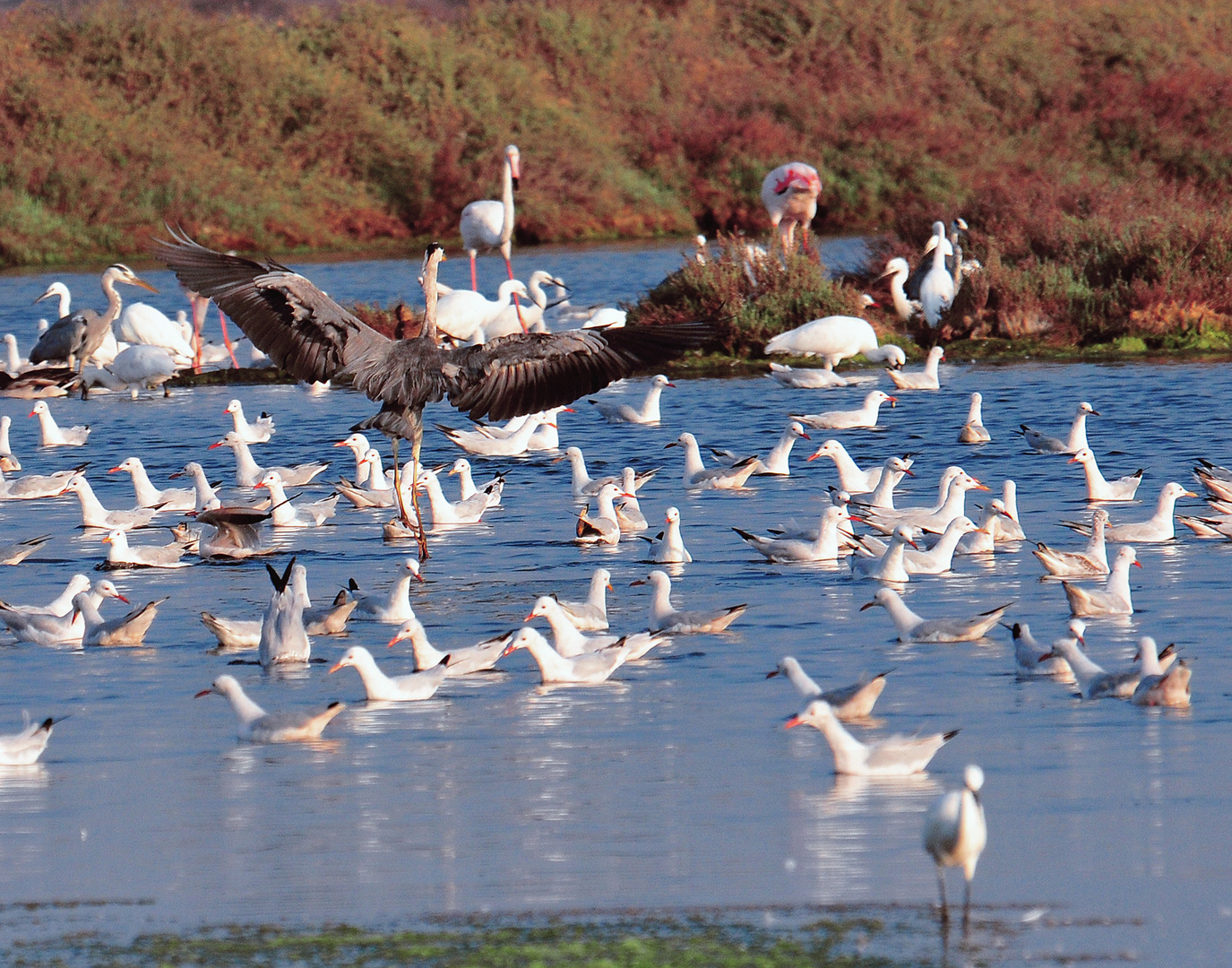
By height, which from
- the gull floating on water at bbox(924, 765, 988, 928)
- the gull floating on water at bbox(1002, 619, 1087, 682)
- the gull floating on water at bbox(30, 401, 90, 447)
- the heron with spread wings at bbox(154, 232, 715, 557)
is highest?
the heron with spread wings at bbox(154, 232, 715, 557)

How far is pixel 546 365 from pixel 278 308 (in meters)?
1.76

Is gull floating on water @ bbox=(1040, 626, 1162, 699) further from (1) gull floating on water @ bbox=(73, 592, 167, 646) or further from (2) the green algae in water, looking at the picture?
(1) gull floating on water @ bbox=(73, 592, 167, 646)

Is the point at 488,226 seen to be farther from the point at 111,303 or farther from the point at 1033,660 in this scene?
the point at 1033,660

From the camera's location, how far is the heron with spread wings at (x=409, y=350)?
1293 centimetres

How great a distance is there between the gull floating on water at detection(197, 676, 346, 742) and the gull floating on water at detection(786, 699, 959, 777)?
6.76 ft

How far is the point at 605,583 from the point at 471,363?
9.13 feet

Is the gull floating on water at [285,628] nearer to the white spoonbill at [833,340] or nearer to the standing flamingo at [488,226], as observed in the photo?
the white spoonbill at [833,340]

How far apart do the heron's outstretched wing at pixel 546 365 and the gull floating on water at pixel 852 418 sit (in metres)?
6.31

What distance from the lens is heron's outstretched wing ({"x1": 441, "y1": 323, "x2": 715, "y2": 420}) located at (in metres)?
13.0

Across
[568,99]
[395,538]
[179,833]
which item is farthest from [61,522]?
[568,99]

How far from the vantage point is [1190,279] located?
2442cm

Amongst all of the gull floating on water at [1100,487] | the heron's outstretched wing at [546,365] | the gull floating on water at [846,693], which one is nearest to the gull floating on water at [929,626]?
the gull floating on water at [846,693]

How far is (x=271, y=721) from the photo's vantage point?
8703 mm

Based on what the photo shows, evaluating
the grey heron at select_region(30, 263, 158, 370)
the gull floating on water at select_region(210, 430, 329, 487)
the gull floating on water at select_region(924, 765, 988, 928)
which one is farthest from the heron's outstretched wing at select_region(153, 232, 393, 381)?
the grey heron at select_region(30, 263, 158, 370)
